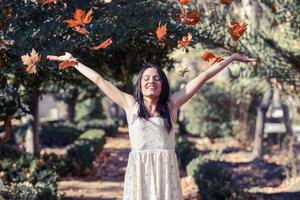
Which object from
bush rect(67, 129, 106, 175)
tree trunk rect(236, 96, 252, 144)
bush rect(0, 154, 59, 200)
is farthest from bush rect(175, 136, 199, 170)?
tree trunk rect(236, 96, 252, 144)

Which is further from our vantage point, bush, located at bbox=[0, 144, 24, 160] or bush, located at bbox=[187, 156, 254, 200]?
bush, located at bbox=[0, 144, 24, 160]

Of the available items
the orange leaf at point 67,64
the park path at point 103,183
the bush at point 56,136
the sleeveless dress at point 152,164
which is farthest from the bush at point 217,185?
the bush at point 56,136

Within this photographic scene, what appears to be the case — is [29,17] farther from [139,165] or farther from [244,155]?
[244,155]

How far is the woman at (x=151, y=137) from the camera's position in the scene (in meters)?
3.85

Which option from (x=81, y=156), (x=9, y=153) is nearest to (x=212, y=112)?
(x=81, y=156)

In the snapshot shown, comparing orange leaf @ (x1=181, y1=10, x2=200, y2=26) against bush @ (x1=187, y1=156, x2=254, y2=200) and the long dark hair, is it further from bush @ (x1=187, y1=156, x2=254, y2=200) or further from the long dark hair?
bush @ (x1=187, y1=156, x2=254, y2=200)

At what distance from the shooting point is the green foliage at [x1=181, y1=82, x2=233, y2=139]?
1942cm

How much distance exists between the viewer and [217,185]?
294 inches

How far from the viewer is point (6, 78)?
20.5 feet

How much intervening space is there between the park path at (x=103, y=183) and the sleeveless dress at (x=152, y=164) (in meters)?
3.97

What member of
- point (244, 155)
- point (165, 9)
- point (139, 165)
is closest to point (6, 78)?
point (165, 9)

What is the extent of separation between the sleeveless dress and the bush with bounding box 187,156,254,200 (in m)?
3.46

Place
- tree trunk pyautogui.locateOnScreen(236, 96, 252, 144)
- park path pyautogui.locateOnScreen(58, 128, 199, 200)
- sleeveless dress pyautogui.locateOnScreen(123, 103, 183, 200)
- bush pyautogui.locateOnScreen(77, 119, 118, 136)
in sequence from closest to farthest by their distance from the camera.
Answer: sleeveless dress pyautogui.locateOnScreen(123, 103, 183, 200) → park path pyautogui.locateOnScreen(58, 128, 199, 200) → tree trunk pyautogui.locateOnScreen(236, 96, 252, 144) → bush pyautogui.locateOnScreen(77, 119, 118, 136)

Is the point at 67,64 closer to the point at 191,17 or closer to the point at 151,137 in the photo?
the point at 151,137
